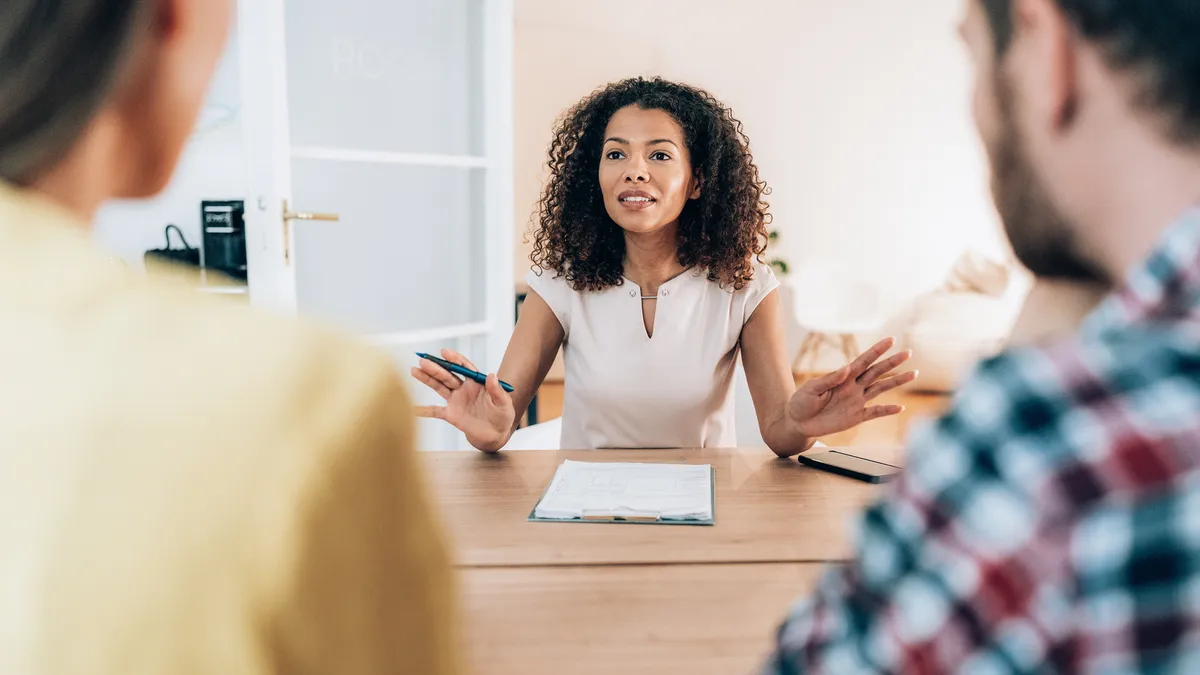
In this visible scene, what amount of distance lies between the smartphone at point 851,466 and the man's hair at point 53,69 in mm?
1014

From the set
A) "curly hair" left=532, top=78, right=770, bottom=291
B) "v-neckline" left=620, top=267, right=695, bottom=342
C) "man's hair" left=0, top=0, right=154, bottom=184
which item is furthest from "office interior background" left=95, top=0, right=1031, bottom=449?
"man's hair" left=0, top=0, right=154, bottom=184

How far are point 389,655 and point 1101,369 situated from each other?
0.31 m

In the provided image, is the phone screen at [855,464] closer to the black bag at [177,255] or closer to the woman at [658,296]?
the woman at [658,296]

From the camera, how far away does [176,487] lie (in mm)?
272

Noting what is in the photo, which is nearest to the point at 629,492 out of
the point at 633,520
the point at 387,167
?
the point at 633,520

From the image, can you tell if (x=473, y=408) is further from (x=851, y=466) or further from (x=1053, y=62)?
(x=1053, y=62)

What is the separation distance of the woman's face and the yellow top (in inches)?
51.5

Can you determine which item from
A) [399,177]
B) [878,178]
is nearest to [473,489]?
[399,177]

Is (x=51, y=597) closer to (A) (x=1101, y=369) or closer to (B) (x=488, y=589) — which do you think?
(A) (x=1101, y=369)

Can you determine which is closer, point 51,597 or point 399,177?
point 51,597

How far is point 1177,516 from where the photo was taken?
0.90 feet

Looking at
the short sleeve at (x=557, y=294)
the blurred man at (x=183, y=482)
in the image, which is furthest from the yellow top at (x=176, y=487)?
the short sleeve at (x=557, y=294)

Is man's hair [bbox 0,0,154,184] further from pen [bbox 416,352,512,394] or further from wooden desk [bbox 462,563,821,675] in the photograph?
pen [bbox 416,352,512,394]

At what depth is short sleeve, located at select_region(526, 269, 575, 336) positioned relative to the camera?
163 centimetres
